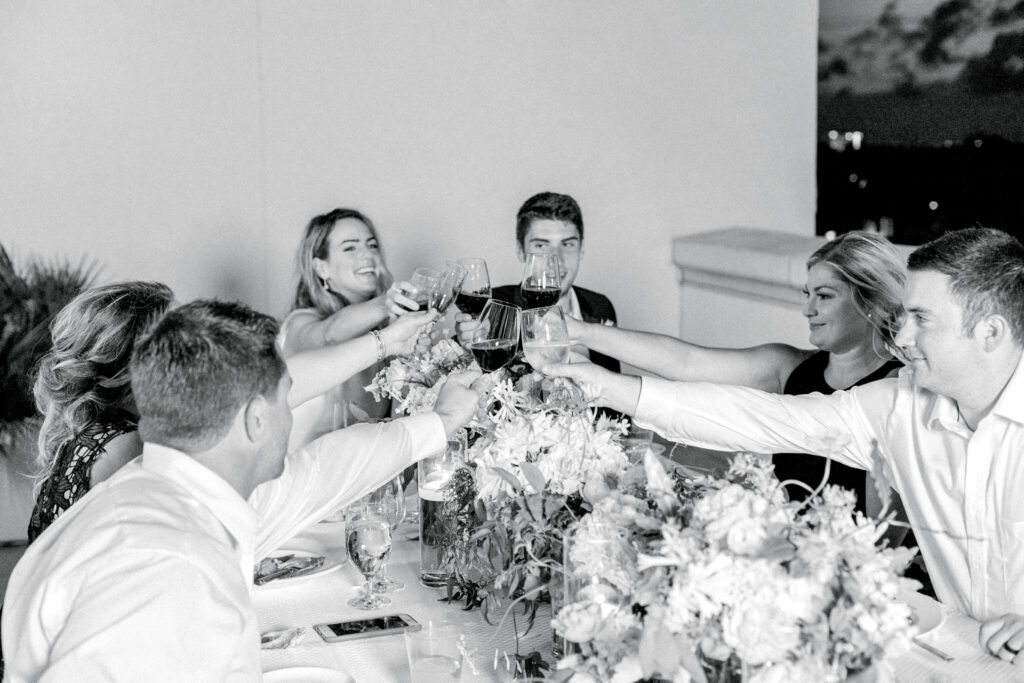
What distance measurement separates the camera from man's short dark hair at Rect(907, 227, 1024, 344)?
200cm

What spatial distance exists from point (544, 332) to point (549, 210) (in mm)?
1924

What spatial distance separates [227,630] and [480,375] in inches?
36.1

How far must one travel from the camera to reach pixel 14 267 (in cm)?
399

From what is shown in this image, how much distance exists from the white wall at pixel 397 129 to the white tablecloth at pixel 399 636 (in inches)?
95.6

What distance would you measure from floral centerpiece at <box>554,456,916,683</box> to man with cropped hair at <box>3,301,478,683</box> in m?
0.42

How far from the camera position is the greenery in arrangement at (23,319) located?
157 inches

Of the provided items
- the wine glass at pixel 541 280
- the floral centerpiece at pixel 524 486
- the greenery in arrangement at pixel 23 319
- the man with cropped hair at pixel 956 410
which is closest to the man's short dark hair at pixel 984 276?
the man with cropped hair at pixel 956 410

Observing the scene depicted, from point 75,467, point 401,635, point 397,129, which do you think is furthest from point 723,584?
point 397,129

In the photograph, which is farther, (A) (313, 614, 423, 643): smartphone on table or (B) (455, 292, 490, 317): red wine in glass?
(B) (455, 292, 490, 317): red wine in glass

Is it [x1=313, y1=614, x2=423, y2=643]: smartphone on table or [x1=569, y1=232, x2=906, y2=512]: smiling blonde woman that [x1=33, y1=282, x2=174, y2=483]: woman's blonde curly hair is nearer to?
[x1=313, y1=614, x2=423, y2=643]: smartphone on table

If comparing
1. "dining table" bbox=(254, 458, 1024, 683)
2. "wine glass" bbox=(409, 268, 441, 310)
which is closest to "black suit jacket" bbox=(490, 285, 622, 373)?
"wine glass" bbox=(409, 268, 441, 310)

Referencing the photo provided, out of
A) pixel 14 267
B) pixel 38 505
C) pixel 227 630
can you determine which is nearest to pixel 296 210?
pixel 14 267

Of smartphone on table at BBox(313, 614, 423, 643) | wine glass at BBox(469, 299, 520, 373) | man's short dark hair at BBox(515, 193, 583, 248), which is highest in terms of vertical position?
man's short dark hair at BBox(515, 193, 583, 248)

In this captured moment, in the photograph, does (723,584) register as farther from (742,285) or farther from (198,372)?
(742,285)
